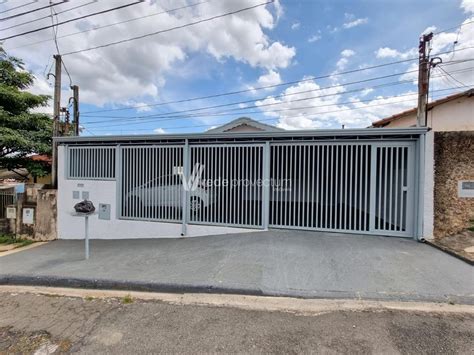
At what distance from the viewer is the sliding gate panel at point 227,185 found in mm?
6801

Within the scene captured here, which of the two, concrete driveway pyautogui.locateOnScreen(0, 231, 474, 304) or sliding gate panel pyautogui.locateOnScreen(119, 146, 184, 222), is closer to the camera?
concrete driveway pyautogui.locateOnScreen(0, 231, 474, 304)

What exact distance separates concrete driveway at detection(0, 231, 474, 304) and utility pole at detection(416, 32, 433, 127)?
647 cm

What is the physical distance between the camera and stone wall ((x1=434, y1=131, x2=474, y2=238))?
5.70 m

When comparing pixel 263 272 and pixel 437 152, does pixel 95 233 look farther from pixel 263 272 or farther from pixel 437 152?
pixel 437 152

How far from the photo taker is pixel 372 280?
3973 mm

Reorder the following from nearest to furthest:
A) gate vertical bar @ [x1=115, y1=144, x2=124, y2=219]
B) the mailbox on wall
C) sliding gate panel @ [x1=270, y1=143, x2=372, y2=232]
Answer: sliding gate panel @ [x1=270, y1=143, x2=372, y2=232] → gate vertical bar @ [x1=115, y1=144, x2=124, y2=219] → the mailbox on wall

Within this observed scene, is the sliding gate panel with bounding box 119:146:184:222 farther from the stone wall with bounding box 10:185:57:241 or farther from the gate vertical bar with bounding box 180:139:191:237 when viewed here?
the stone wall with bounding box 10:185:57:241

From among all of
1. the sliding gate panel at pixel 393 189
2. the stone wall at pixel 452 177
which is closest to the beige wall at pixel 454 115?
the stone wall at pixel 452 177

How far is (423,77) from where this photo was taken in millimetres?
10047

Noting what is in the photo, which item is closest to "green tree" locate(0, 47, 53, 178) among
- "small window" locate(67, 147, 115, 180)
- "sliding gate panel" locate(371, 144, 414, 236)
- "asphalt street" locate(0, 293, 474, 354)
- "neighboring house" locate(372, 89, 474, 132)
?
"small window" locate(67, 147, 115, 180)

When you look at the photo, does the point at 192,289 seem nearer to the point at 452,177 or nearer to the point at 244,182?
the point at 244,182

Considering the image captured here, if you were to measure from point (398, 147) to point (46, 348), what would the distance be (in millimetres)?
6951

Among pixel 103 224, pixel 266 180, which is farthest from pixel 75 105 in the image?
pixel 266 180

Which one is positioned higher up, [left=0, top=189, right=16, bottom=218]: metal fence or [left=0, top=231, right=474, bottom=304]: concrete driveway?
[left=0, top=189, right=16, bottom=218]: metal fence
